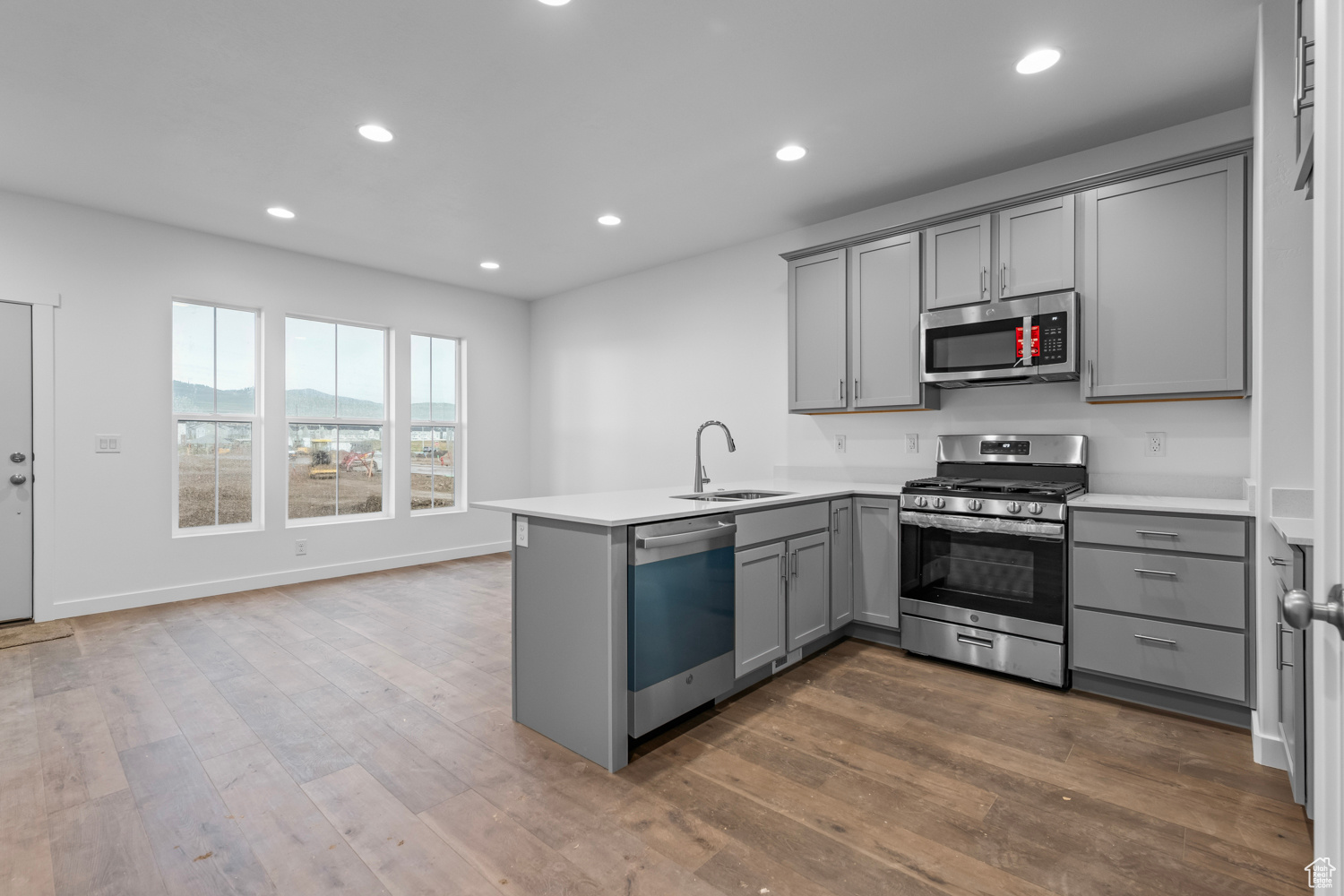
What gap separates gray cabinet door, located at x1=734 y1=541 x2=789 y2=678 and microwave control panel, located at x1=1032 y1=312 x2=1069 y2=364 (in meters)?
1.62

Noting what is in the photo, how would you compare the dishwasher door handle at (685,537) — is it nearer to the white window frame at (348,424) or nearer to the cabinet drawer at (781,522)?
the cabinet drawer at (781,522)

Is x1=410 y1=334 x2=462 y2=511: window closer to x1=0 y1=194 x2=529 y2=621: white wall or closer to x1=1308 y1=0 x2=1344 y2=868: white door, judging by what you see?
x1=0 y1=194 x2=529 y2=621: white wall

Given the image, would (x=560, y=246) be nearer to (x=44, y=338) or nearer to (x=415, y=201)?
(x=415, y=201)

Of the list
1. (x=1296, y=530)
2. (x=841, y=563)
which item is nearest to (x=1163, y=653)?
(x=1296, y=530)

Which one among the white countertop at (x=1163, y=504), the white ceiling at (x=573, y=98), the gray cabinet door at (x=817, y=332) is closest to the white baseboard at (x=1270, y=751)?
the white countertop at (x=1163, y=504)

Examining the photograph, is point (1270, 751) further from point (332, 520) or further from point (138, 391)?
point (138, 391)

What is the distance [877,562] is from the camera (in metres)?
3.52

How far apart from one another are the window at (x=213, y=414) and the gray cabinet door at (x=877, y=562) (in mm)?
4617

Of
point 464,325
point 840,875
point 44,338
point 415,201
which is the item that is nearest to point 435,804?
point 840,875

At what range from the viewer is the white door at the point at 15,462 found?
13.0 feet

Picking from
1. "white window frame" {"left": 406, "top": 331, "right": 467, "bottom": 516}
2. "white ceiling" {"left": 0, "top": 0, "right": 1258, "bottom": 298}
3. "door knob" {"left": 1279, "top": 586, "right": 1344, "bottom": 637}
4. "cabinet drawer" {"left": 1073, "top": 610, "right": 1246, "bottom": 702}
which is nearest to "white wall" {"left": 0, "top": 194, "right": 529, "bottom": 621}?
"white ceiling" {"left": 0, "top": 0, "right": 1258, "bottom": 298}

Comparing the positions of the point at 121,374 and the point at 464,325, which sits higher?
the point at 464,325

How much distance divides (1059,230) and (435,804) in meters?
3.67

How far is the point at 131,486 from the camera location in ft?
14.5
